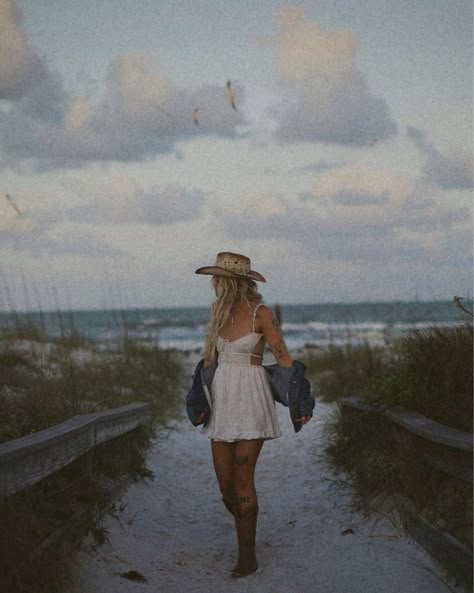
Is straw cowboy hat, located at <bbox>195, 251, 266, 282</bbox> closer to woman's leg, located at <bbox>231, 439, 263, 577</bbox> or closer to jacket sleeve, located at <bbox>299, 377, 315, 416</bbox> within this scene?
jacket sleeve, located at <bbox>299, 377, 315, 416</bbox>

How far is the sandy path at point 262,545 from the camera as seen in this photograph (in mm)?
3943

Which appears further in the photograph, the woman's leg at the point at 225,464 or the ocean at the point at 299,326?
the ocean at the point at 299,326

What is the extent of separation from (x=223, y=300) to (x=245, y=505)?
1425mm

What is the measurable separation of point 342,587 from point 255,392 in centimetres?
→ 135

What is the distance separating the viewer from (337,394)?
9422 millimetres

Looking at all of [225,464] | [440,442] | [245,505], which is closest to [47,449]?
[225,464]

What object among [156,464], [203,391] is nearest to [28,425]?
[203,391]

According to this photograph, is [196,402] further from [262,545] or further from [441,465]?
[441,465]

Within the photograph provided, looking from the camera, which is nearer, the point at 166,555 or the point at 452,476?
the point at 452,476

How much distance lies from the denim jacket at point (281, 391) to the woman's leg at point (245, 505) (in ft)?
1.13

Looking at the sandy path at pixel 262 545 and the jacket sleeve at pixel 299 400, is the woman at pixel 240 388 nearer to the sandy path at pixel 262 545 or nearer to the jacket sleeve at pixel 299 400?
the jacket sleeve at pixel 299 400

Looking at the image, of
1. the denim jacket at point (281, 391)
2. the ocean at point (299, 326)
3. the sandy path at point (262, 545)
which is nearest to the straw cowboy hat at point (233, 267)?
the denim jacket at point (281, 391)

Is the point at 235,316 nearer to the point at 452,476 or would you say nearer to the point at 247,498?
the point at 247,498

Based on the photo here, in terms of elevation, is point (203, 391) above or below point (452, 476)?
above
